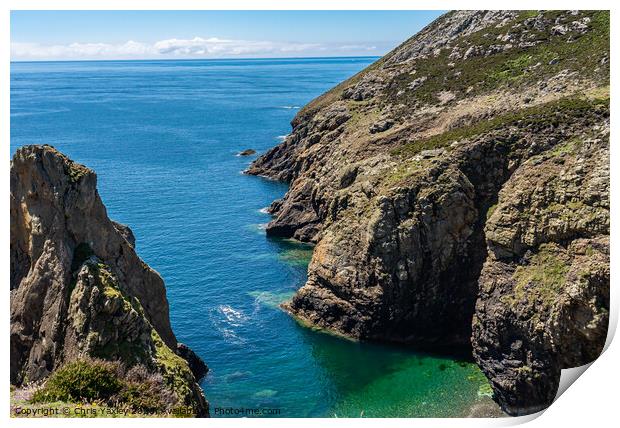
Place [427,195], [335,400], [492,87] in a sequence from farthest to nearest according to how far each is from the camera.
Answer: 1. [492,87]
2. [427,195]
3. [335,400]

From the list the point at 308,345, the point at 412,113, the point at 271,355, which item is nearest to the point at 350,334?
the point at 308,345

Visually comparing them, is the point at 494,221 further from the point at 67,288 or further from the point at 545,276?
the point at 67,288

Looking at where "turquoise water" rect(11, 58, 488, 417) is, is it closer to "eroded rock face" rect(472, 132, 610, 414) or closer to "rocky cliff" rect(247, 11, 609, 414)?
"rocky cliff" rect(247, 11, 609, 414)

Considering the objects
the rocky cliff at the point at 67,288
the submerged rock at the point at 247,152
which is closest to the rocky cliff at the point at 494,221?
the rocky cliff at the point at 67,288

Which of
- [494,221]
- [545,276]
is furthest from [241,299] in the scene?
[545,276]

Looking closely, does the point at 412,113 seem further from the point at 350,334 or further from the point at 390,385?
the point at 390,385

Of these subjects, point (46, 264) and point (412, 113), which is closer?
point (46, 264)

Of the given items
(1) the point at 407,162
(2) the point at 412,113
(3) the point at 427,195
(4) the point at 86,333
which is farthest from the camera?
(2) the point at 412,113
